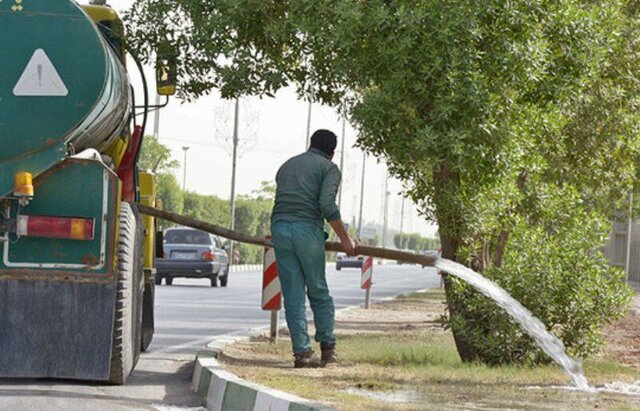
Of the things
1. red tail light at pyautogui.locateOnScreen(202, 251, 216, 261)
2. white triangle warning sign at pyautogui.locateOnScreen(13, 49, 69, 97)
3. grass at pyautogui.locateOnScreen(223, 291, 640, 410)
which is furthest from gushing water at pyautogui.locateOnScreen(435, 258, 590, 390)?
red tail light at pyautogui.locateOnScreen(202, 251, 216, 261)

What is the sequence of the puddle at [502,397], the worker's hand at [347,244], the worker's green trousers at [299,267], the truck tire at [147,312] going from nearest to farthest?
1. the puddle at [502,397]
2. the worker's green trousers at [299,267]
3. the worker's hand at [347,244]
4. the truck tire at [147,312]

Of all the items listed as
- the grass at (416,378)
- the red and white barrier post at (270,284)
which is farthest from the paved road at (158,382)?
the red and white barrier post at (270,284)

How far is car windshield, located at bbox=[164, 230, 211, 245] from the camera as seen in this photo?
3725 centimetres

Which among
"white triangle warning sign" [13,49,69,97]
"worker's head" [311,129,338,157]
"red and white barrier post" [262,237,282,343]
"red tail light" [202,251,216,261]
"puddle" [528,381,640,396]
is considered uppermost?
"white triangle warning sign" [13,49,69,97]

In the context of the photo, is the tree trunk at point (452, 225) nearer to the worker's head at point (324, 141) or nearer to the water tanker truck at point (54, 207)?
the worker's head at point (324, 141)

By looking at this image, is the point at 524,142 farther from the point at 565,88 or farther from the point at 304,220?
the point at 304,220

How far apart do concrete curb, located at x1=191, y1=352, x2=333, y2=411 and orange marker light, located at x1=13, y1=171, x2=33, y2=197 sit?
72.0 inches

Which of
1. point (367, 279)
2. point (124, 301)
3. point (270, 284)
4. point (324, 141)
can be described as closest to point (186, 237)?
point (367, 279)

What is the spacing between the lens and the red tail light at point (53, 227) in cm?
943

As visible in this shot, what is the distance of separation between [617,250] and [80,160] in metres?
55.7

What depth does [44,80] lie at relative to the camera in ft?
31.4

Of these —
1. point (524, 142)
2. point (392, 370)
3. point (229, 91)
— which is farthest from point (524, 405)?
point (229, 91)

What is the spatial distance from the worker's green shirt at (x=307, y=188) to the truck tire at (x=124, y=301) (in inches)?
56.0

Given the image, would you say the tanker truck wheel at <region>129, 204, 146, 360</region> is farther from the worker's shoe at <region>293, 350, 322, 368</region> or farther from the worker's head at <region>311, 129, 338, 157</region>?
the worker's head at <region>311, 129, 338, 157</region>
